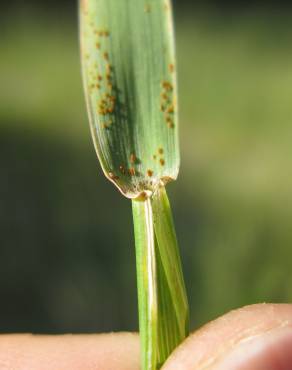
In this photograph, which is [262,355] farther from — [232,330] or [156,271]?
[156,271]

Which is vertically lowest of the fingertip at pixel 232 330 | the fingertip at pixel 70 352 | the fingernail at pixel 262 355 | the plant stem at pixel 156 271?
the fingertip at pixel 70 352

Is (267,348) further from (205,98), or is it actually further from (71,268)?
(205,98)

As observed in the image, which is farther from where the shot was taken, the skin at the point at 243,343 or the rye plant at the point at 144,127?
the skin at the point at 243,343

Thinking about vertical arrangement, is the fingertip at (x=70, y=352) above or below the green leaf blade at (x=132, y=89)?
below

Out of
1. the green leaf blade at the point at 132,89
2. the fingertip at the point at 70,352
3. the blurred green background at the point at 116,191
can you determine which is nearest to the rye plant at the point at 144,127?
the green leaf blade at the point at 132,89

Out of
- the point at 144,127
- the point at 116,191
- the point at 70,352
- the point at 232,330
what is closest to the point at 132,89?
the point at 144,127

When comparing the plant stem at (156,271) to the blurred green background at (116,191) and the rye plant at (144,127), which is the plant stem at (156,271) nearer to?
the rye plant at (144,127)

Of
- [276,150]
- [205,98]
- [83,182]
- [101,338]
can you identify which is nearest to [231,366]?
[101,338]
